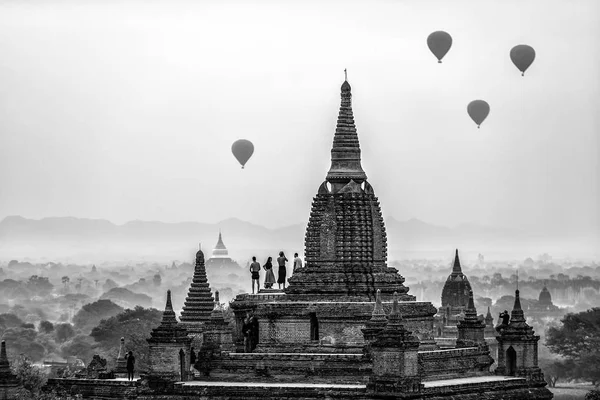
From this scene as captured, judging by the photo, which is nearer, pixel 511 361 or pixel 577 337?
pixel 511 361

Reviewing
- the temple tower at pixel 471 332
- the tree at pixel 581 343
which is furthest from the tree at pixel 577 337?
the temple tower at pixel 471 332

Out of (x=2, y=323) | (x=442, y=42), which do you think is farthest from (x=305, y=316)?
(x=2, y=323)

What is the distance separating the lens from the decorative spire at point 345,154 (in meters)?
84.6

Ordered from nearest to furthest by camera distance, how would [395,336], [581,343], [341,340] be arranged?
[395,336] < [341,340] < [581,343]

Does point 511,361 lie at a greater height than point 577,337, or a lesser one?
lesser

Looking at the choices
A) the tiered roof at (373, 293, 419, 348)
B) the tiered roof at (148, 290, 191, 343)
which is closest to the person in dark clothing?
the tiered roof at (148, 290, 191, 343)

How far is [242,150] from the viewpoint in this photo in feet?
323

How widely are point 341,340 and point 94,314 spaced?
108 m

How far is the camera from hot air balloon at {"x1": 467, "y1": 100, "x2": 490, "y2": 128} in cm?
10106

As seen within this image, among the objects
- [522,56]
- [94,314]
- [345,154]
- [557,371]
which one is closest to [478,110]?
[522,56]

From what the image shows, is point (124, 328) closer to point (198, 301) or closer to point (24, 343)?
point (24, 343)

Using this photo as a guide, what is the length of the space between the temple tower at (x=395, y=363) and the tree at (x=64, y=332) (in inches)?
3819

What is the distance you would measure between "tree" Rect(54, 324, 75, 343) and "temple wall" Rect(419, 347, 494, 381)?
91469mm

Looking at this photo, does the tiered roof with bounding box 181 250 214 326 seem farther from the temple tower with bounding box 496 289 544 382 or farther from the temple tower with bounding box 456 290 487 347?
the temple tower with bounding box 496 289 544 382
